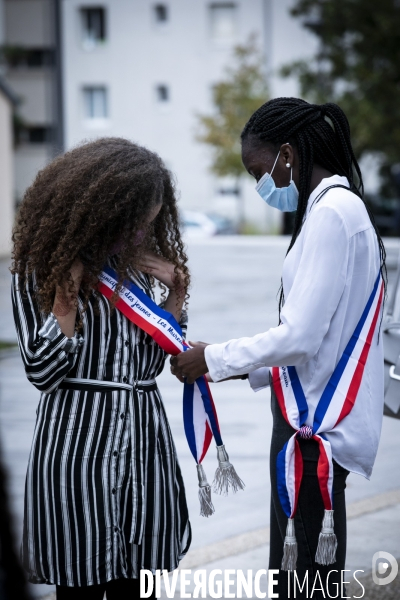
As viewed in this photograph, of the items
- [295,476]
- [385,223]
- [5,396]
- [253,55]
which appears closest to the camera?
[295,476]

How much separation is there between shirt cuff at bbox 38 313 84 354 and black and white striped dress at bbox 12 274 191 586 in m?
0.03

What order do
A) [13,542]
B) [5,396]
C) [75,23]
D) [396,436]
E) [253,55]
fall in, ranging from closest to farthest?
1. [13,542]
2. [396,436]
3. [5,396]
4. [253,55]
5. [75,23]

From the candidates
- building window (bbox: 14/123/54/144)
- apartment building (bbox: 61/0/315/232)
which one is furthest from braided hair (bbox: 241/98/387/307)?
building window (bbox: 14/123/54/144)

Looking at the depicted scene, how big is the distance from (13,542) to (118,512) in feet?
5.11

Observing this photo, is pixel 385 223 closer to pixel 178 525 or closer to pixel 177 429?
pixel 177 429

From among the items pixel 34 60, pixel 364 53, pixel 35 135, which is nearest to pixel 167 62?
pixel 34 60

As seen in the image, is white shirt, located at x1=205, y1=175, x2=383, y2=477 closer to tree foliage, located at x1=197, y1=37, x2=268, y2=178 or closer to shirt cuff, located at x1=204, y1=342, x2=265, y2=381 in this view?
shirt cuff, located at x1=204, y1=342, x2=265, y2=381

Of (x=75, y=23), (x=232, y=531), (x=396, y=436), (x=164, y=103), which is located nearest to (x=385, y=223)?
(x=164, y=103)

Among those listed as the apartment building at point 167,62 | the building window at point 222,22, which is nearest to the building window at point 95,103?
the apartment building at point 167,62

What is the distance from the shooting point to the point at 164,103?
4391 centimetres

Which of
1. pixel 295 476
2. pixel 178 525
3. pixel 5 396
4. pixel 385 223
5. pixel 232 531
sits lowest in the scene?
pixel 385 223

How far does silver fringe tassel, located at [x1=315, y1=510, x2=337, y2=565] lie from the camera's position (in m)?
2.33

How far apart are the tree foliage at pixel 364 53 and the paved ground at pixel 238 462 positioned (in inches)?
306

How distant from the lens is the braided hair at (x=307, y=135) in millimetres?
2371
